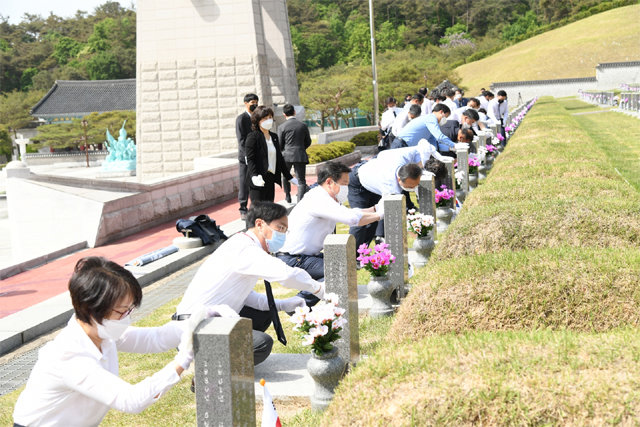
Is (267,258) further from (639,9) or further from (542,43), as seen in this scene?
(639,9)

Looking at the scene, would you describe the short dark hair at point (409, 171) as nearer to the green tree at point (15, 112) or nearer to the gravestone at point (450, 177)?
the gravestone at point (450, 177)

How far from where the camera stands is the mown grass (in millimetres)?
3080

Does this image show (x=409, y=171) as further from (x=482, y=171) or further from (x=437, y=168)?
(x=482, y=171)

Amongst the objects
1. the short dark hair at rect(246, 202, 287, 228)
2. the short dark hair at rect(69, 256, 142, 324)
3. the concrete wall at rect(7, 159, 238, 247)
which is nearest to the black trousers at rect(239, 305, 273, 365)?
the short dark hair at rect(246, 202, 287, 228)

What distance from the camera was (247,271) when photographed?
15.3 feet

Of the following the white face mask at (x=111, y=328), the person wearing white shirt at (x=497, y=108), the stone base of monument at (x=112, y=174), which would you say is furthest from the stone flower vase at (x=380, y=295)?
the stone base of monument at (x=112, y=174)

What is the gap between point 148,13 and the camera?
21031 mm

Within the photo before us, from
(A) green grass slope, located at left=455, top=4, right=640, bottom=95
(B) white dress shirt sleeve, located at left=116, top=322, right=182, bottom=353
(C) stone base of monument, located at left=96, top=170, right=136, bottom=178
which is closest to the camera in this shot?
(B) white dress shirt sleeve, located at left=116, top=322, right=182, bottom=353

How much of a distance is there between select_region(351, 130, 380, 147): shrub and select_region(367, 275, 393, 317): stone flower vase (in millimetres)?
23340

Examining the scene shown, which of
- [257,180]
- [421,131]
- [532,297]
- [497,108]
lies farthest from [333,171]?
[497,108]

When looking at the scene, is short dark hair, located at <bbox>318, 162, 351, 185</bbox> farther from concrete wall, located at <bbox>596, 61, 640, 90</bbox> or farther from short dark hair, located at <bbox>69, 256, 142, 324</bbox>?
concrete wall, located at <bbox>596, 61, 640, 90</bbox>

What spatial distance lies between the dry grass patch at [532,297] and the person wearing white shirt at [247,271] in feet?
2.72

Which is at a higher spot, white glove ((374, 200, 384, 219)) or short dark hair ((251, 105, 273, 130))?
short dark hair ((251, 105, 273, 130))

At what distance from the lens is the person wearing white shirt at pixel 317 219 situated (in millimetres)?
6703
